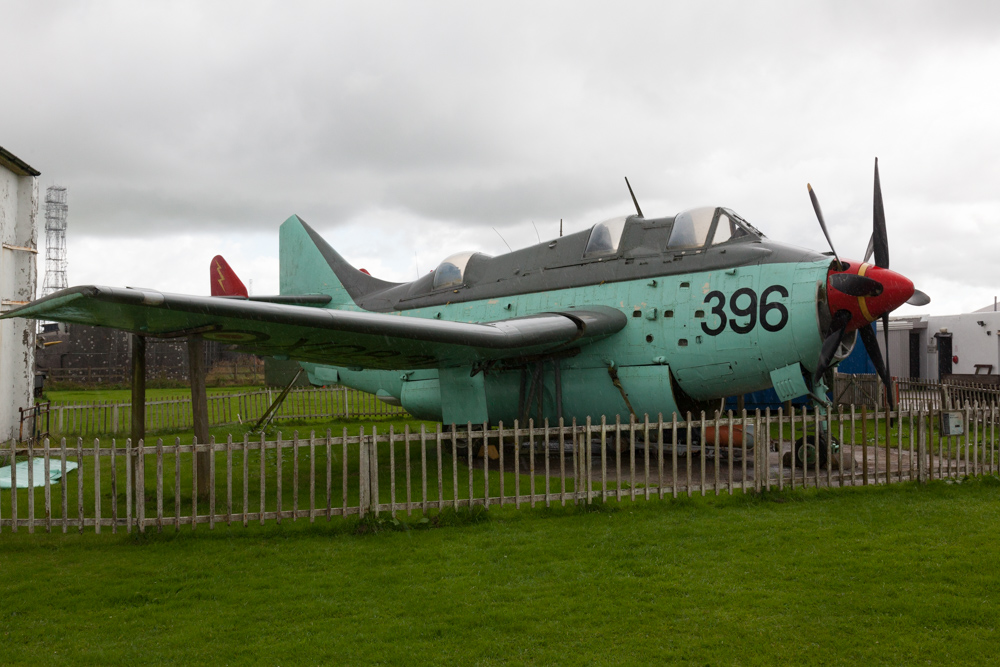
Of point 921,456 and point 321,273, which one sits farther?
point 321,273

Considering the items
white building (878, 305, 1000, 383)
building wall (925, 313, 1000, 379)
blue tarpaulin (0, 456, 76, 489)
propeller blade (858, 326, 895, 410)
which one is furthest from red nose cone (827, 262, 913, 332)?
building wall (925, 313, 1000, 379)

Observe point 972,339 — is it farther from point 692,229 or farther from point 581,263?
point 581,263

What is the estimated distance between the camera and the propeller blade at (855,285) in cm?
938

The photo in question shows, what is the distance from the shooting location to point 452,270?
1438cm

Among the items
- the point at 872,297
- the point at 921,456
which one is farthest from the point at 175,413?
the point at 921,456

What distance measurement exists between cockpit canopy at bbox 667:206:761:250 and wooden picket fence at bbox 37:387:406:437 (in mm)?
10792

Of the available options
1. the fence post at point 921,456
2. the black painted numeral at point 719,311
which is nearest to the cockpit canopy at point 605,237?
the black painted numeral at point 719,311

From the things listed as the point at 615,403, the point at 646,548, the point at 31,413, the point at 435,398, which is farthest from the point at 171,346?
the point at 646,548

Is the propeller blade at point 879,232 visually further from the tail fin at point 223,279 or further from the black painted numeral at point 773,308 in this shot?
the tail fin at point 223,279

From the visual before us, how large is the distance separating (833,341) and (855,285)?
0.84 m

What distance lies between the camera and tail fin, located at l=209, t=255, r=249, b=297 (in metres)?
20.1

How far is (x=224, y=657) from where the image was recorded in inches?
182

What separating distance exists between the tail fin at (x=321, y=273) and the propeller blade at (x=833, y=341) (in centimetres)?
1043

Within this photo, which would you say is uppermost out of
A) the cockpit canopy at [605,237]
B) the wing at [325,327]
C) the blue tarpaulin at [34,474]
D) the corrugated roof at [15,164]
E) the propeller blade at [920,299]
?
the corrugated roof at [15,164]
